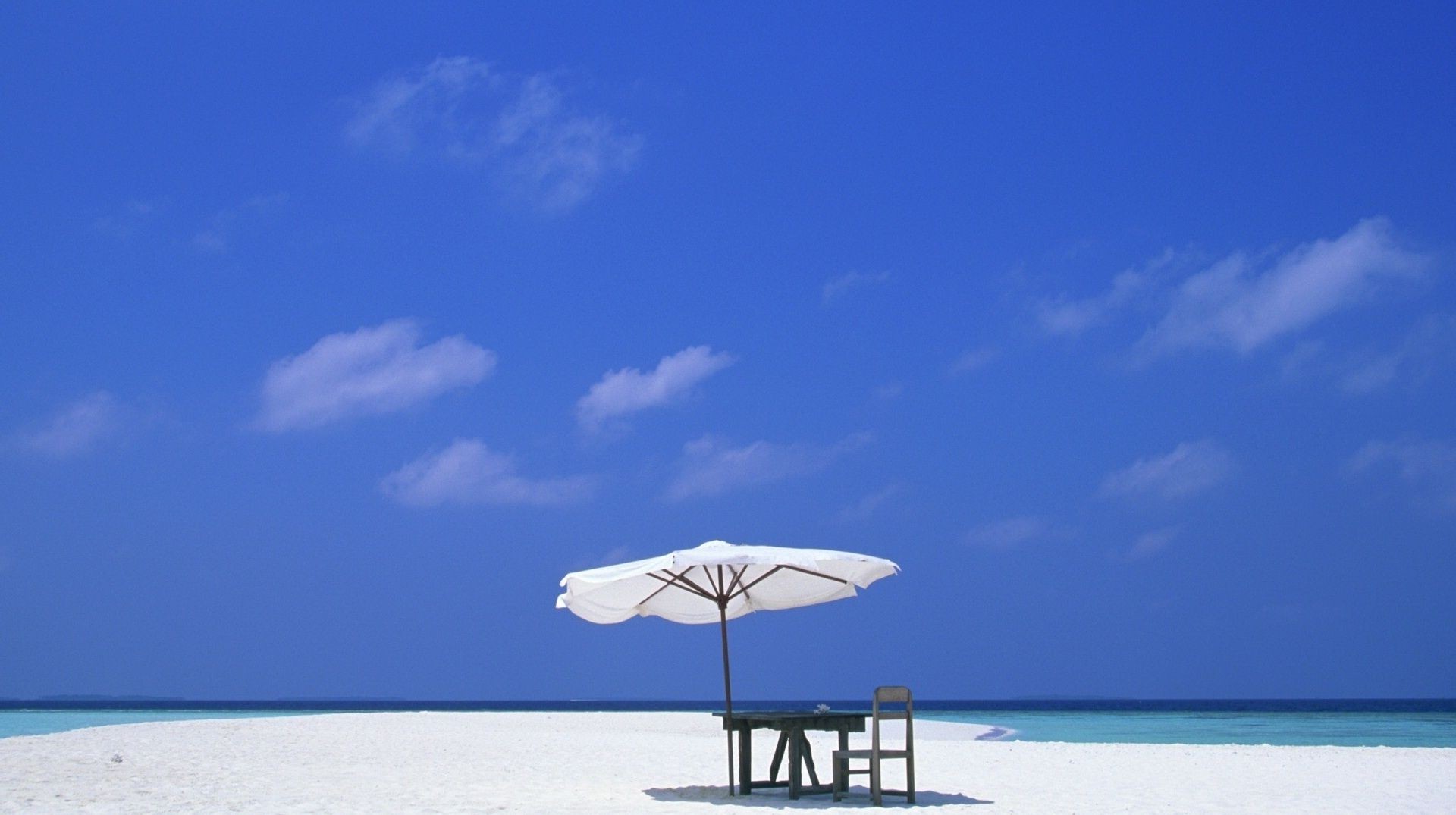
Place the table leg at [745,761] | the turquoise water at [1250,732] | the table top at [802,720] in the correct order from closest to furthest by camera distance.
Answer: the table top at [802,720]
the table leg at [745,761]
the turquoise water at [1250,732]

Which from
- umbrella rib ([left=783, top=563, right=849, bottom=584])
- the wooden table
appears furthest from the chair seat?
umbrella rib ([left=783, top=563, right=849, bottom=584])

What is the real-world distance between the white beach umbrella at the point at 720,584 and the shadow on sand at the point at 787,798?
0.85 feet

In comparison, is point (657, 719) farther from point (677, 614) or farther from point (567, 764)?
point (677, 614)

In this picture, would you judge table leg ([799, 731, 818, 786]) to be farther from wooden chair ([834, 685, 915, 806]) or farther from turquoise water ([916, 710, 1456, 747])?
turquoise water ([916, 710, 1456, 747])

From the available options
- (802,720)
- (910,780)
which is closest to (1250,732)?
(910,780)

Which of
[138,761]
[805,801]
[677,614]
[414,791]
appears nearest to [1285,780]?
[805,801]

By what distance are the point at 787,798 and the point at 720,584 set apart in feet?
6.78

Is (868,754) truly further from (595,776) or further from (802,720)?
(595,776)

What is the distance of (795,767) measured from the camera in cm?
1176

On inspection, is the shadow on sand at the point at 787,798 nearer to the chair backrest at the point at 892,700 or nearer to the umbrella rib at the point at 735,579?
the chair backrest at the point at 892,700

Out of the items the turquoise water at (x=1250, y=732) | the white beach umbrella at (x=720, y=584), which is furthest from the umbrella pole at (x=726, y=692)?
the turquoise water at (x=1250, y=732)

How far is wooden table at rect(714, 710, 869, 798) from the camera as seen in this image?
38.0ft

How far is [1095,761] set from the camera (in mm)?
16922

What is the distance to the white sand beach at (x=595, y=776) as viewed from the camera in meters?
10.9
